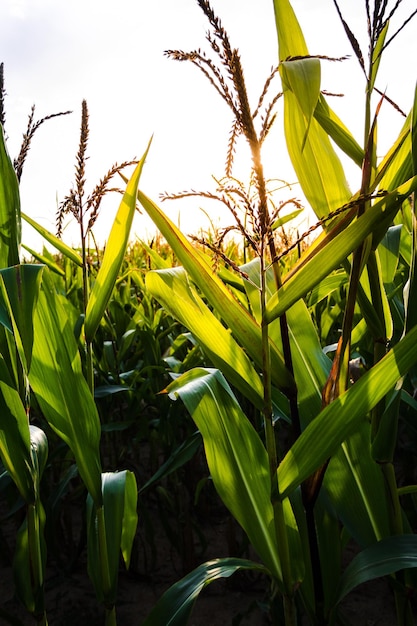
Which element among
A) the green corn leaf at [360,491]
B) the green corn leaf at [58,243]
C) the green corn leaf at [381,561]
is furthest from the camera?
the green corn leaf at [58,243]

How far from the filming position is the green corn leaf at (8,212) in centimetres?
92

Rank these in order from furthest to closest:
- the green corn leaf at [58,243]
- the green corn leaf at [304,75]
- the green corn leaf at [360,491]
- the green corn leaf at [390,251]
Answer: the green corn leaf at [58,243] → the green corn leaf at [390,251] → the green corn leaf at [360,491] → the green corn leaf at [304,75]

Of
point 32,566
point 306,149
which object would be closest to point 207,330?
point 306,149

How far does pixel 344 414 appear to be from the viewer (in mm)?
720

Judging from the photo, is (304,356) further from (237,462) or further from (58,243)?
(58,243)

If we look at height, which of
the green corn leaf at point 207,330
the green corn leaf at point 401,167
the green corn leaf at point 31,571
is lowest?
the green corn leaf at point 31,571

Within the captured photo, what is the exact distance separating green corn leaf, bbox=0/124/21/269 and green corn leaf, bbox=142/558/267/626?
60cm

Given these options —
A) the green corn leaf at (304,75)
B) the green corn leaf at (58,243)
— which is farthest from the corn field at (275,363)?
the green corn leaf at (58,243)

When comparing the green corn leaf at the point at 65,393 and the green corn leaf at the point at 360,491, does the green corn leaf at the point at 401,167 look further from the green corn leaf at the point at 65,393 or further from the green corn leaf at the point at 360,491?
the green corn leaf at the point at 65,393

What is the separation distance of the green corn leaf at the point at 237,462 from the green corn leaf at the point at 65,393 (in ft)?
0.61

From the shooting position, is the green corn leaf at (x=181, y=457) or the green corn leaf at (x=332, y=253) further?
the green corn leaf at (x=181, y=457)

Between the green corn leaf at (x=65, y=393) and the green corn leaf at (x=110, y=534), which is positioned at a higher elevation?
the green corn leaf at (x=65, y=393)

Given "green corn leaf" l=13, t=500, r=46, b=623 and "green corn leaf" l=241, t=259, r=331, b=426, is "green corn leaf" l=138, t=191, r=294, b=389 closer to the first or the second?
"green corn leaf" l=241, t=259, r=331, b=426

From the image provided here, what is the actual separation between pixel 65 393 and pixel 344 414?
484mm
